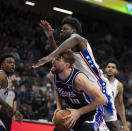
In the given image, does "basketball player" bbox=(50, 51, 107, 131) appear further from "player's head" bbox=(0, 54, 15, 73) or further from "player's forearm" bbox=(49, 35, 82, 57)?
"player's head" bbox=(0, 54, 15, 73)

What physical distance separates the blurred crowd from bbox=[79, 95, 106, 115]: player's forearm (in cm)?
141

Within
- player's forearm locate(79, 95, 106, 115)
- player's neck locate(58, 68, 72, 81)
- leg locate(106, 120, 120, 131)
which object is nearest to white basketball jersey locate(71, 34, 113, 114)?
player's neck locate(58, 68, 72, 81)

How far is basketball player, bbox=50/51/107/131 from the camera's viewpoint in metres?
2.76

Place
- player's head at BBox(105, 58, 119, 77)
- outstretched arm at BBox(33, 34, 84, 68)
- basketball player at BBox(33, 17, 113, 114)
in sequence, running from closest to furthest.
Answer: outstretched arm at BBox(33, 34, 84, 68)
basketball player at BBox(33, 17, 113, 114)
player's head at BBox(105, 58, 119, 77)

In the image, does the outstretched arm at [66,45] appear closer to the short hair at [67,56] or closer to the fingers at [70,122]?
the short hair at [67,56]

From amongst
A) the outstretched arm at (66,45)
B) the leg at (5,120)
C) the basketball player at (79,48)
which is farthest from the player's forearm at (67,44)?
the leg at (5,120)

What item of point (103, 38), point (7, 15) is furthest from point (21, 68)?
point (103, 38)

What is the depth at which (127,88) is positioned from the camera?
11.9m

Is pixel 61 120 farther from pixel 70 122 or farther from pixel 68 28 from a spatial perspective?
pixel 68 28

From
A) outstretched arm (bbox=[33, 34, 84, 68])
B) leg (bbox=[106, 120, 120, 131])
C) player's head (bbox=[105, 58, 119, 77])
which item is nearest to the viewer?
outstretched arm (bbox=[33, 34, 84, 68])

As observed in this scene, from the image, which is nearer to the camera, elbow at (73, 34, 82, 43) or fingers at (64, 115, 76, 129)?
fingers at (64, 115, 76, 129)

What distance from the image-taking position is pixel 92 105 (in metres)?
2.79

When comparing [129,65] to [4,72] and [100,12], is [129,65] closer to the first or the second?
[100,12]

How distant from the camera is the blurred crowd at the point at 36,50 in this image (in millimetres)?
6805
